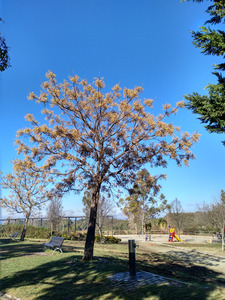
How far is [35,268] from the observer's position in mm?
7535

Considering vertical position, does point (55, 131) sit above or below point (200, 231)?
above

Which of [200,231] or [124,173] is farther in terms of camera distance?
[200,231]

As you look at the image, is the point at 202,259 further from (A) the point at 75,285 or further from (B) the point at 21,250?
(A) the point at 75,285

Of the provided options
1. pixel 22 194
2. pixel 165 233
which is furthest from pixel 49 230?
pixel 165 233

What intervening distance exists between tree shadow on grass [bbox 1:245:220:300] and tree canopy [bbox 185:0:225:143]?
453cm

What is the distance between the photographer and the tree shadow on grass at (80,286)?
485 cm

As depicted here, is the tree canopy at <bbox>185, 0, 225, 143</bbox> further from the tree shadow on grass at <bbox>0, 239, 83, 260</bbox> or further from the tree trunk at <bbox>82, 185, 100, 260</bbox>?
the tree shadow on grass at <bbox>0, 239, 83, 260</bbox>

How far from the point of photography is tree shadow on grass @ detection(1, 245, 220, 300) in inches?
191

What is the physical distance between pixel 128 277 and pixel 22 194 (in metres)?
14.2

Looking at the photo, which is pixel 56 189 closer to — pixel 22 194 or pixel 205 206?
pixel 22 194

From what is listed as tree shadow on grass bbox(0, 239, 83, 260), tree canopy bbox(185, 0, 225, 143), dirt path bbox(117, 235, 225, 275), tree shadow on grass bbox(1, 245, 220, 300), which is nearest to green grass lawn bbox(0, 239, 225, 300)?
tree shadow on grass bbox(1, 245, 220, 300)

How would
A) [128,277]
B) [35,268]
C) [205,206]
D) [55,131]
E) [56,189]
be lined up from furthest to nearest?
[205,206]
[56,189]
[55,131]
[35,268]
[128,277]

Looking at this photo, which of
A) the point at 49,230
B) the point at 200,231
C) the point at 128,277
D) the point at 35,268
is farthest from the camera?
the point at 200,231

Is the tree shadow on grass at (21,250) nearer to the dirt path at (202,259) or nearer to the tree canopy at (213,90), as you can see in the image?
the dirt path at (202,259)
